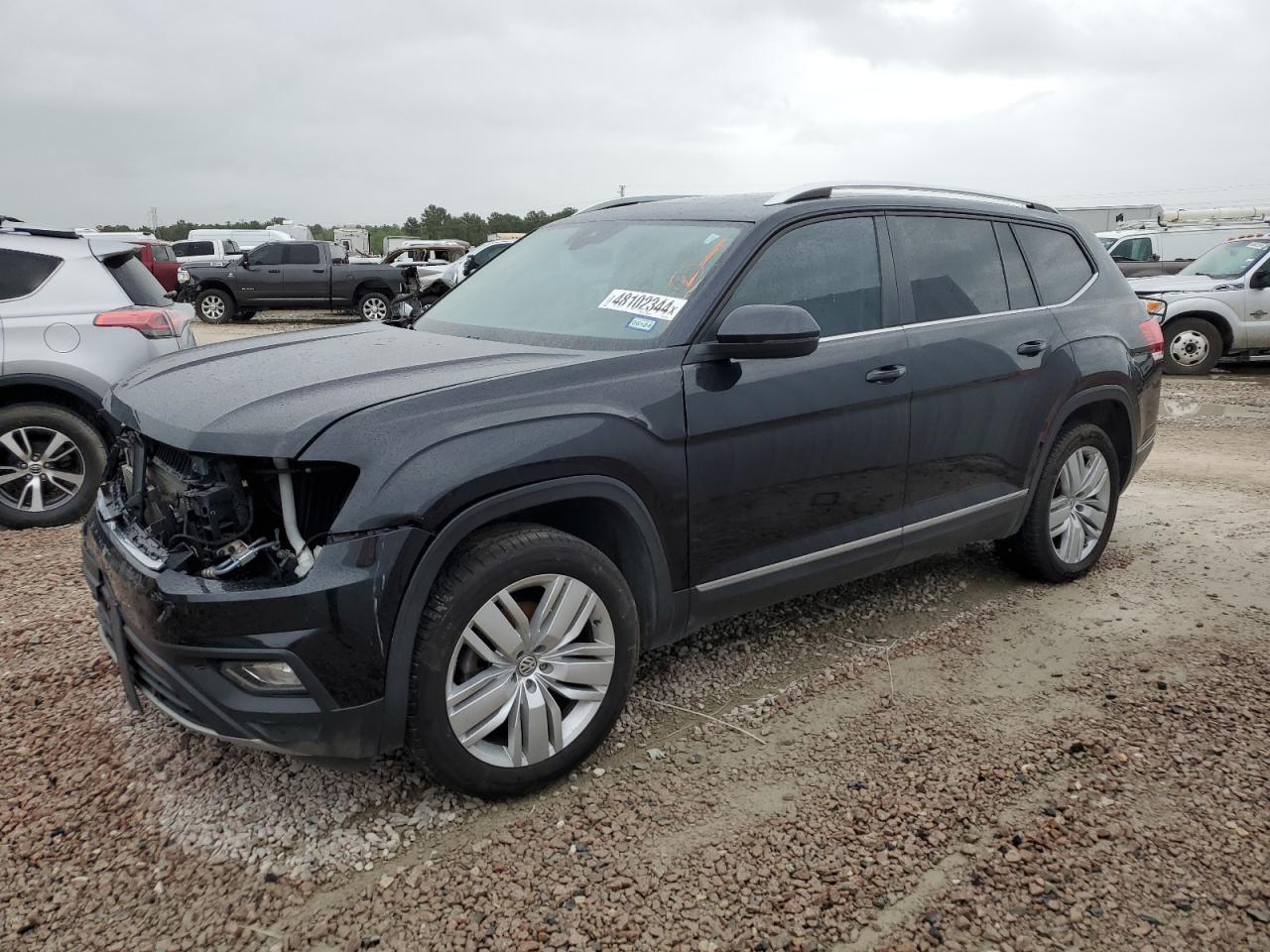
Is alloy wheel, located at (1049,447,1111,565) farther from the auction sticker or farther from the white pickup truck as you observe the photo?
the white pickup truck

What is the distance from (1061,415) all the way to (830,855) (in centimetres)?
253

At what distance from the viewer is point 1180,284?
12953 millimetres

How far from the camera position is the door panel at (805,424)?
322 cm

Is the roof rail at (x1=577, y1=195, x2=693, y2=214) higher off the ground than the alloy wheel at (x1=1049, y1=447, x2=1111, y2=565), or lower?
higher

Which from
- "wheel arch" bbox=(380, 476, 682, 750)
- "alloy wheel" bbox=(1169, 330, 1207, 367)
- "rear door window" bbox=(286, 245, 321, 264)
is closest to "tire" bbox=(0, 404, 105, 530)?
"wheel arch" bbox=(380, 476, 682, 750)

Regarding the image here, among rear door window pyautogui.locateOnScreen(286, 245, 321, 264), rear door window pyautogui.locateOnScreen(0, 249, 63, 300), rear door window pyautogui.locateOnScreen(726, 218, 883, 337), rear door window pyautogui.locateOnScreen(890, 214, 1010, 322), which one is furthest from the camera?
rear door window pyautogui.locateOnScreen(286, 245, 321, 264)

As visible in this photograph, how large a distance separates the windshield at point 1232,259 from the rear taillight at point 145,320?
12562 mm

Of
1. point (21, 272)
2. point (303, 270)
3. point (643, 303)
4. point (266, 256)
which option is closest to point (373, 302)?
point (303, 270)

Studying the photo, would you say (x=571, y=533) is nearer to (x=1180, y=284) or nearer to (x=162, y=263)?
(x=1180, y=284)

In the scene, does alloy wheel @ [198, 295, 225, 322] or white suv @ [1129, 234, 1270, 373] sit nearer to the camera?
white suv @ [1129, 234, 1270, 373]

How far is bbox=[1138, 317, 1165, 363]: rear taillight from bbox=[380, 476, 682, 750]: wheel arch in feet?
10.0

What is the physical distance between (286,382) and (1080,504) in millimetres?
3605

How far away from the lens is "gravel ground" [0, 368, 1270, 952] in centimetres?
246

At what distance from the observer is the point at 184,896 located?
8.40 ft
